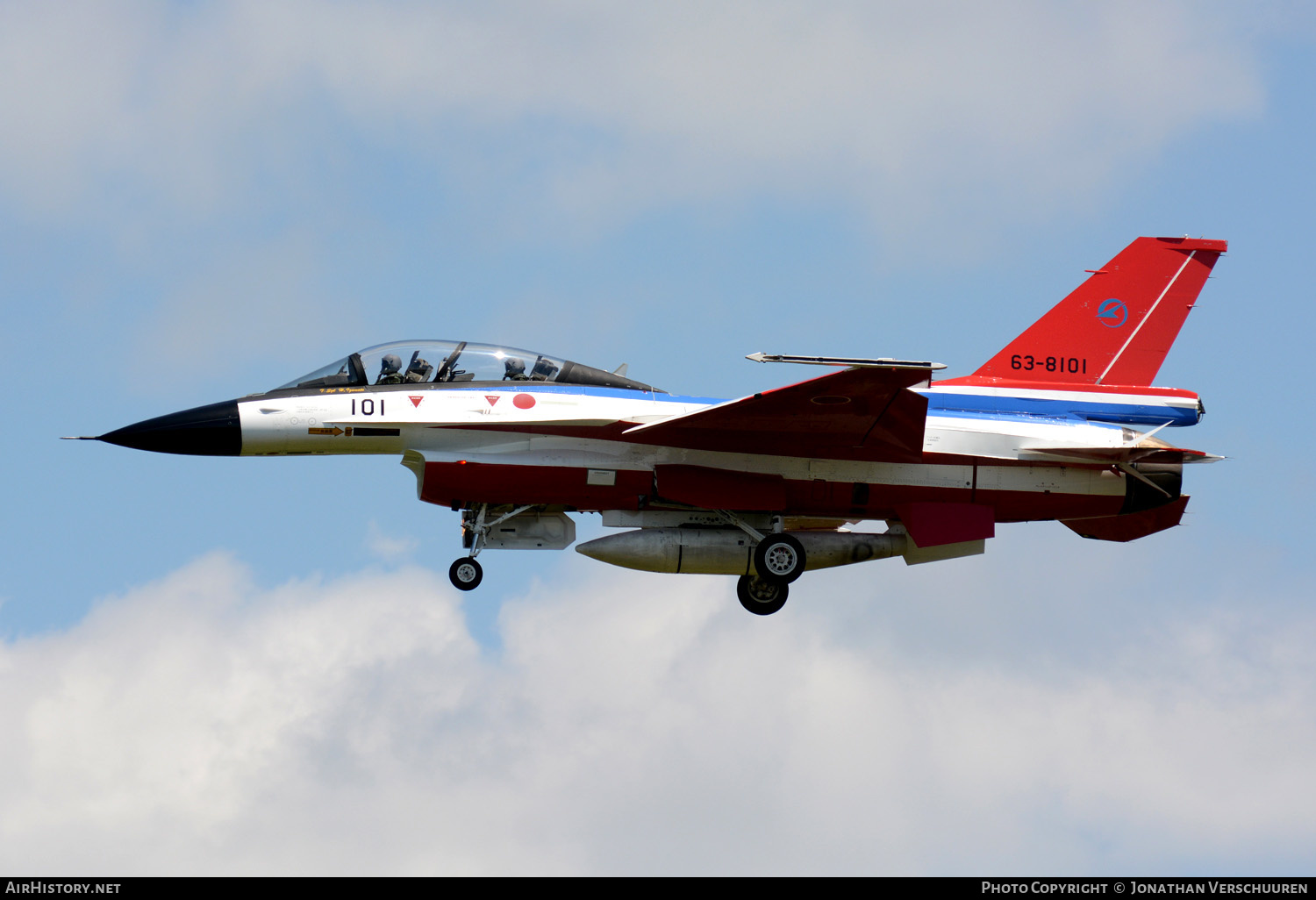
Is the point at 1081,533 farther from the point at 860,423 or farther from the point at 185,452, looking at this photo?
the point at 185,452

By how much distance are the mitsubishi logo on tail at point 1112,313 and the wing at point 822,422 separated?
15.7 feet

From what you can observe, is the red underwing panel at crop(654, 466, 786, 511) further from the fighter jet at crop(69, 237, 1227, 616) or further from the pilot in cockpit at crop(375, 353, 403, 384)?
the pilot in cockpit at crop(375, 353, 403, 384)

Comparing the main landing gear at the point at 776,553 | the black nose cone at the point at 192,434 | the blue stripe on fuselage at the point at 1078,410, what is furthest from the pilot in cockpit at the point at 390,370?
the blue stripe on fuselage at the point at 1078,410

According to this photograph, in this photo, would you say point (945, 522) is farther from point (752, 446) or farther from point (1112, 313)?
point (1112, 313)

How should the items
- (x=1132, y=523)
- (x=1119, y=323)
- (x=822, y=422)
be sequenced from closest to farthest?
1. (x=822, y=422)
2. (x=1132, y=523)
3. (x=1119, y=323)

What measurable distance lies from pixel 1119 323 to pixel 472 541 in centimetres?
1116

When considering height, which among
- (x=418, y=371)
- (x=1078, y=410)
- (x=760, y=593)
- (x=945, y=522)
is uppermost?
(x=418, y=371)

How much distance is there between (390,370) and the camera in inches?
1046

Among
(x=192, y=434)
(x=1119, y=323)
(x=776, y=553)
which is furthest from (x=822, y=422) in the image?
(x=192, y=434)

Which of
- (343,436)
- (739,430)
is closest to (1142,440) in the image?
(739,430)

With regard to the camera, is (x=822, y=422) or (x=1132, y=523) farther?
(x=1132, y=523)

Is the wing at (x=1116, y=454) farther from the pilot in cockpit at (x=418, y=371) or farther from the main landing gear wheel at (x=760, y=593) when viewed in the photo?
the pilot in cockpit at (x=418, y=371)

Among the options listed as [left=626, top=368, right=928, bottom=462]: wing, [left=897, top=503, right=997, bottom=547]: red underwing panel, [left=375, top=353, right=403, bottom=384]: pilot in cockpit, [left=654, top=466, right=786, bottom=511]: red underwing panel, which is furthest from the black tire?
[left=375, top=353, right=403, bottom=384]: pilot in cockpit

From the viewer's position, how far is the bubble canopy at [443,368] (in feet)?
87.0
